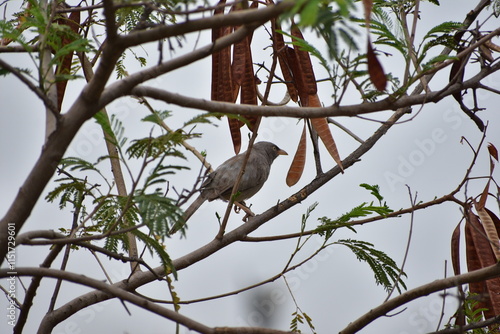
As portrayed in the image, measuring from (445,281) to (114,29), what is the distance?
6.13ft

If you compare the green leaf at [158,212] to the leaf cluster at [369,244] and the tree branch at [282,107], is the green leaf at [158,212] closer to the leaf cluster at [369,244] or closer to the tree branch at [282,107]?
the tree branch at [282,107]

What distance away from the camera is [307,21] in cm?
146

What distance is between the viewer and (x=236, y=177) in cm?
593

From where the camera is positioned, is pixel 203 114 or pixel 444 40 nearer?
pixel 203 114

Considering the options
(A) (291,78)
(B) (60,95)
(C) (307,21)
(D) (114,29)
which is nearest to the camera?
(C) (307,21)

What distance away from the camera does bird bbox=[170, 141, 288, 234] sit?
227 inches

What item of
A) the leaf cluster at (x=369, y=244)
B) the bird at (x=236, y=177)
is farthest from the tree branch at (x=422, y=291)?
the bird at (x=236, y=177)

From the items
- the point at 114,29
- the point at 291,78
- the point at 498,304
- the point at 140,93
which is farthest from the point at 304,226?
the point at 114,29

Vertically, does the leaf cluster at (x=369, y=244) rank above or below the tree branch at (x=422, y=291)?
above

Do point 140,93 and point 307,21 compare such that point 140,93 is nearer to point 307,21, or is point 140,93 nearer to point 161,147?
point 161,147

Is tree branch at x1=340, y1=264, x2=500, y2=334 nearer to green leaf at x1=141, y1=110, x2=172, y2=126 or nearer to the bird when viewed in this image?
green leaf at x1=141, y1=110, x2=172, y2=126

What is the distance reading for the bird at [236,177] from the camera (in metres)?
5.76

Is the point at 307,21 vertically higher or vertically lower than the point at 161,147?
lower

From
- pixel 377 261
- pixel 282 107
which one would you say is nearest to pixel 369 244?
pixel 377 261
